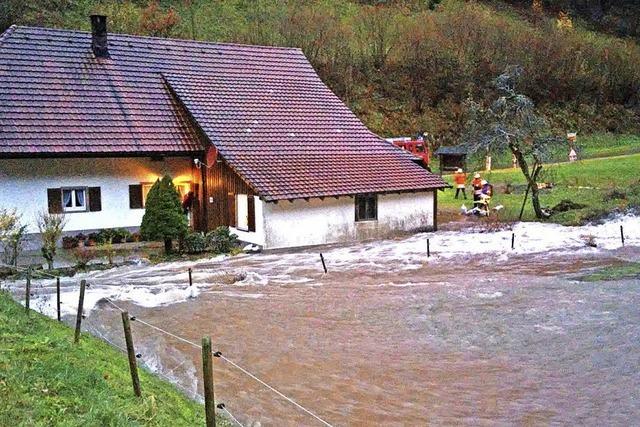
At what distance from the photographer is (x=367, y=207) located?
2409 centimetres

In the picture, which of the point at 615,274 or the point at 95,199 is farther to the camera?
the point at 95,199

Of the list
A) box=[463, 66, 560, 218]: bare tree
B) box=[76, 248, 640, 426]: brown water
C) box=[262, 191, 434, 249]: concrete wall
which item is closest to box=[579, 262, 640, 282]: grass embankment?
box=[76, 248, 640, 426]: brown water

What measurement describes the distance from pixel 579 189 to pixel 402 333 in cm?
2097

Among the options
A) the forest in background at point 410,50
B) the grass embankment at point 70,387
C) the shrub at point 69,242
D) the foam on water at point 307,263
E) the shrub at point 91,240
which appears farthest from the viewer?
the forest in background at point 410,50

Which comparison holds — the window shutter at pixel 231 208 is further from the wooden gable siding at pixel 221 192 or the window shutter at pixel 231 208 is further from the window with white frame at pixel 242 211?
the window with white frame at pixel 242 211

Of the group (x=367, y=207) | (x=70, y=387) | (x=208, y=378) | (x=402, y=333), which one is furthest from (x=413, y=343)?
(x=367, y=207)

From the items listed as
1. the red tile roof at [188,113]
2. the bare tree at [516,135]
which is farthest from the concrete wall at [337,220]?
the bare tree at [516,135]

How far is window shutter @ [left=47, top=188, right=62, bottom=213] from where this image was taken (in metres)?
22.1

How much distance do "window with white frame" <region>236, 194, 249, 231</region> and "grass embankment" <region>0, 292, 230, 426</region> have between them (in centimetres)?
1253

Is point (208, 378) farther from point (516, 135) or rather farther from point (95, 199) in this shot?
point (516, 135)

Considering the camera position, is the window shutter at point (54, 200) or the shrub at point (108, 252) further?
the window shutter at point (54, 200)

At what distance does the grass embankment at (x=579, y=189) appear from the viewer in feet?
83.8

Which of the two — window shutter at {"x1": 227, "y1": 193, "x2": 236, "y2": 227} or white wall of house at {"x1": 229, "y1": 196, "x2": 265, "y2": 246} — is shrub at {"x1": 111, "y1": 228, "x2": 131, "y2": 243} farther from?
white wall of house at {"x1": 229, "y1": 196, "x2": 265, "y2": 246}

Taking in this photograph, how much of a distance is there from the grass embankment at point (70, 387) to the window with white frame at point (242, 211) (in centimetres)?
1253
